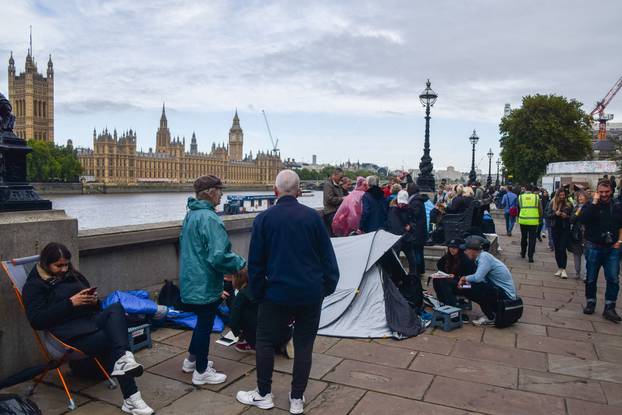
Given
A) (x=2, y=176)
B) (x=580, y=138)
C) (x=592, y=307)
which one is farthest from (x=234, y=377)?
(x=580, y=138)

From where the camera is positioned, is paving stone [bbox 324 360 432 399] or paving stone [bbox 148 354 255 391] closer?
paving stone [bbox 324 360 432 399]

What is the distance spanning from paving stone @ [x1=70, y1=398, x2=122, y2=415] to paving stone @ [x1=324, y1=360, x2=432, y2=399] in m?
1.70

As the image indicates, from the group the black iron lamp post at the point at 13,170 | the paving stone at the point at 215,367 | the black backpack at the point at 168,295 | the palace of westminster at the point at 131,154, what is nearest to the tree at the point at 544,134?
the black backpack at the point at 168,295

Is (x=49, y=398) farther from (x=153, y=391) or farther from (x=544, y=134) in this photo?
(x=544, y=134)

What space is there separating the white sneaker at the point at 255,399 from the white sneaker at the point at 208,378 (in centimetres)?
40

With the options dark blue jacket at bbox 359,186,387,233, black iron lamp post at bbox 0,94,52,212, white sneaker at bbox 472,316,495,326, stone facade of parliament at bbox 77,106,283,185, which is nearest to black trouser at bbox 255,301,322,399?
black iron lamp post at bbox 0,94,52,212

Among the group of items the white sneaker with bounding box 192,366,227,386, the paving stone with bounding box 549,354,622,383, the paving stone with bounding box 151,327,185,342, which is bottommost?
the paving stone with bounding box 549,354,622,383

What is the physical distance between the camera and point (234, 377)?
428cm

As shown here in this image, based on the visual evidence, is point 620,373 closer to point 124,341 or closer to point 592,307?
point 592,307

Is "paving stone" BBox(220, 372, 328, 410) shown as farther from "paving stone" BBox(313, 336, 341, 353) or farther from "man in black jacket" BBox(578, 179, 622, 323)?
"man in black jacket" BBox(578, 179, 622, 323)

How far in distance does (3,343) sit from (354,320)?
342 cm

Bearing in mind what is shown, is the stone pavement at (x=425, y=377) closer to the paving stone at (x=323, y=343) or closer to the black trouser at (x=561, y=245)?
the paving stone at (x=323, y=343)

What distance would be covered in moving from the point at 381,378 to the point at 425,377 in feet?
1.27

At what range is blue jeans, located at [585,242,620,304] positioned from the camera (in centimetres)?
635
